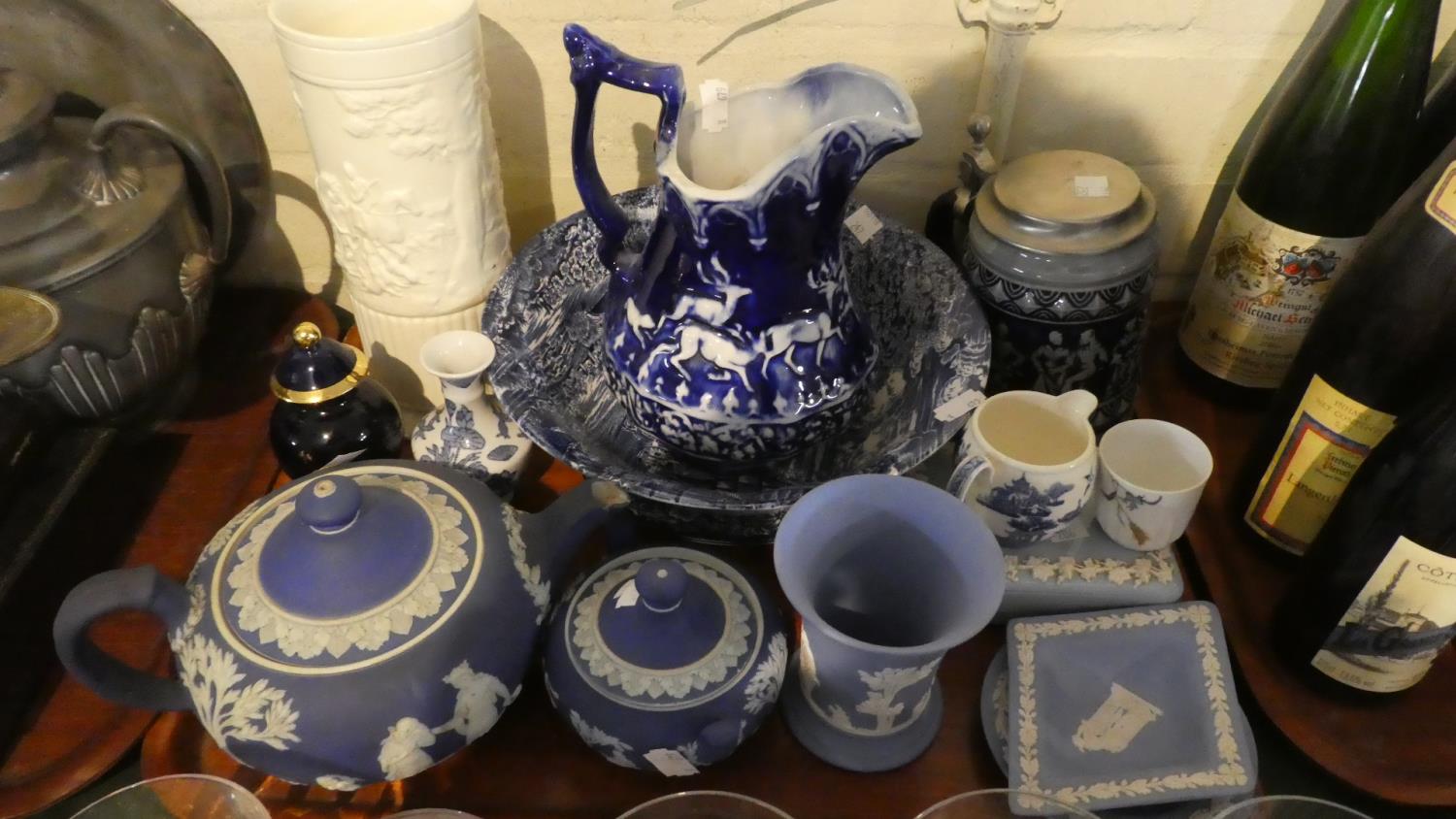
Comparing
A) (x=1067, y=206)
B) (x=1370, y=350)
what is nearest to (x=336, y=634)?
(x=1067, y=206)

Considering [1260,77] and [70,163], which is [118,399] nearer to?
[70,163]

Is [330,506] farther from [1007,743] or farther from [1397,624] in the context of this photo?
[1397,624]

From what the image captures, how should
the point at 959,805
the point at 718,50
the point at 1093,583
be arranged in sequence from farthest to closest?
the point at 718,50
the point at 1093,583
the point at 959,805

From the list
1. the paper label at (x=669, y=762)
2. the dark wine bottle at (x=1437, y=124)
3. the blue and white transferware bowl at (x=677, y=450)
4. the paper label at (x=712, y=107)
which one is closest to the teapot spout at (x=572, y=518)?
the blue and white transferware bowl at (x=677, y=450)

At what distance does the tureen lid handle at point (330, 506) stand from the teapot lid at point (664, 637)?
5.0 inches

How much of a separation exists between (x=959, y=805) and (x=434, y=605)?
0.92ft

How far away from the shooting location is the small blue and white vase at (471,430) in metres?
0.63

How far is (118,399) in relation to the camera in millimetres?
662

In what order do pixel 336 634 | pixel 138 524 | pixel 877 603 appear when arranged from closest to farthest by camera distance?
pixel 336 634
pixel 877 603
pixel 138 524

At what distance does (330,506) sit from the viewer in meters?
0.47

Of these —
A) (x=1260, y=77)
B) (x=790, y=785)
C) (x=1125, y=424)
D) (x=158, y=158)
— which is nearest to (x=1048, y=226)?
(x=1125, y=424)

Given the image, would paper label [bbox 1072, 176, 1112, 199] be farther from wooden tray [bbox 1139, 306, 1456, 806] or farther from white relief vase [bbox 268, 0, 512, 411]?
white relief vase [bbox 268, 0, 512, 411]

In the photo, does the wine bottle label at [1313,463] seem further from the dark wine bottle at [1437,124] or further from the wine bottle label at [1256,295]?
the dark wine bottle at [1437,124]

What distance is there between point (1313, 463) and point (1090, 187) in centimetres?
23
